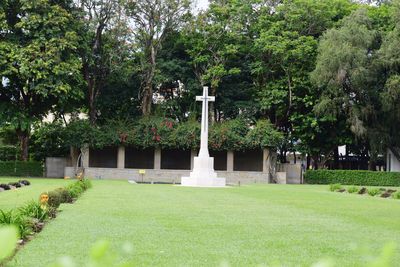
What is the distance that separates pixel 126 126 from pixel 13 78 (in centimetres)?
839

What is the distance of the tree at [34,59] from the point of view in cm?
3966

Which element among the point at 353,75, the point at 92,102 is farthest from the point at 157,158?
the point at 353,75

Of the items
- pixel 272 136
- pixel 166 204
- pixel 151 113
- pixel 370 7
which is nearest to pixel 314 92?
pixel 272 136

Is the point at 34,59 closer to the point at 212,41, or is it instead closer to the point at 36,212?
the point at 212,41

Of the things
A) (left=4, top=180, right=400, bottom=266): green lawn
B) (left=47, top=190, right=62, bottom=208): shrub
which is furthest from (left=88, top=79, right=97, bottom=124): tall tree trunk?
(left=47, top=190, right=62, bottom=208): shrub

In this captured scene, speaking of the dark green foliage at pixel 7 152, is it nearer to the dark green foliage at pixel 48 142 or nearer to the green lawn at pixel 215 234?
the dark green foliage at pixel 48 142

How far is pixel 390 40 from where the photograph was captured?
40906 millimetres

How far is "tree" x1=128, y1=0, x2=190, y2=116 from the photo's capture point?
1795 inches

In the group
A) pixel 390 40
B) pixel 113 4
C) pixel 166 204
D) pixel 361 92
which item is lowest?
pixel 166 204

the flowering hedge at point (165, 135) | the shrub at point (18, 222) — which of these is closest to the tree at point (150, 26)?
the flowering hedge at point (165, 135)

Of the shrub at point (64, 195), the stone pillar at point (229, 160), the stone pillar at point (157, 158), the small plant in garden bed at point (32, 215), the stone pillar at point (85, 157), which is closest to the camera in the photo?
the small plant in garden bed at point (32, 215)

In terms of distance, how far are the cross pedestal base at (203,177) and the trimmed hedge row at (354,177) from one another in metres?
10.4

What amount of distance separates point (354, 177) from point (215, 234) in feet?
114

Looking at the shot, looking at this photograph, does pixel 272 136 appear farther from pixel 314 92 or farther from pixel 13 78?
pixel 13 78
